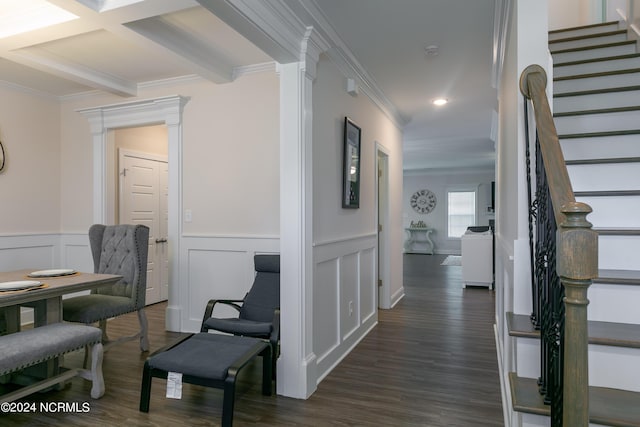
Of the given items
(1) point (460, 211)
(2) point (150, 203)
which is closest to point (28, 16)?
(2) point (150, 203)

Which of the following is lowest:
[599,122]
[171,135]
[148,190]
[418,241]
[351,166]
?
[418,241]

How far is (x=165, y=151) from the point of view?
553 centimetres

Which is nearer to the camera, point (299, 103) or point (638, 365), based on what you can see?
point (638, 365)

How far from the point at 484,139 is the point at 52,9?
676cm

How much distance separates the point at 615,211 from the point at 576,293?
4.72 ft

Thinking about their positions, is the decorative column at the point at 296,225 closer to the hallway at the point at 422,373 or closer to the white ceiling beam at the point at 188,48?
the hallway at the point at 422,373

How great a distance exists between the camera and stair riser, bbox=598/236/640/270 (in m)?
1.80

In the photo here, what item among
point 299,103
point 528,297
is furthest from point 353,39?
point 528,297

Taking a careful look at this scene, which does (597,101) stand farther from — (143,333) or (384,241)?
(143,333)

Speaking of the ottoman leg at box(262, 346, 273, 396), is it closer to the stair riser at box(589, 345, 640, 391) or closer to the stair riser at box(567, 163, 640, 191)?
the stair riser at box(589, 345, 640, 391)

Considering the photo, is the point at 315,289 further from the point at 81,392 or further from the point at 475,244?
the point at 475,244

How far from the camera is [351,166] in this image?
351 cm

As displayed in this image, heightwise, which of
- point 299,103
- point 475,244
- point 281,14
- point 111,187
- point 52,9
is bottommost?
point 475,244

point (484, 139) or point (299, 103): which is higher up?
point (484, 139)
